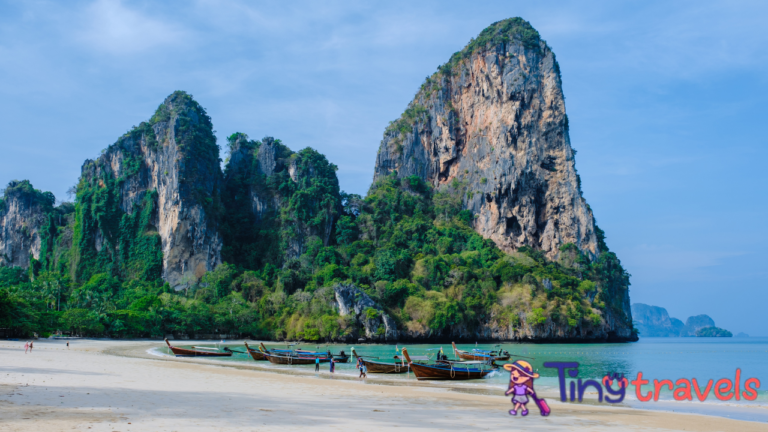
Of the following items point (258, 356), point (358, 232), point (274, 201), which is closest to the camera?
point (258, 356)

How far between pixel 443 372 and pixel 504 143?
69686mm

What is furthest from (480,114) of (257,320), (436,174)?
(257,320)

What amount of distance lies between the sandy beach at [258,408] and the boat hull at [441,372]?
412 centimetres

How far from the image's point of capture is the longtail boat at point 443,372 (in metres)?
24.9

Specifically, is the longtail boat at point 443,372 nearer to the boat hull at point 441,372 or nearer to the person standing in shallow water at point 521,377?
the boat hull at point 441,372

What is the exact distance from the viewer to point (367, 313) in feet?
198

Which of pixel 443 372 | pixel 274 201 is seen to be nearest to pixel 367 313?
pixel 274 201

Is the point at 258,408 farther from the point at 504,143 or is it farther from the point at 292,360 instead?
the point at 504,143

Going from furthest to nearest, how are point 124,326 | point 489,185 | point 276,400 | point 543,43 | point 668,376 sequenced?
point 543,43
point 489,185
point 124,326
point 668,376
point 276,400

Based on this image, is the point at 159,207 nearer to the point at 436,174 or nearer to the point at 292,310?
the point at 292,310

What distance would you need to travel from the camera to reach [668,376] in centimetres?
2995

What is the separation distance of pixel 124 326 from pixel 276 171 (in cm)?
4167

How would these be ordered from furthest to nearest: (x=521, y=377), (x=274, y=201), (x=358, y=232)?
1. (x=274, y=201)
2. (x=358, y=232)
3. (x=521, y=377)
